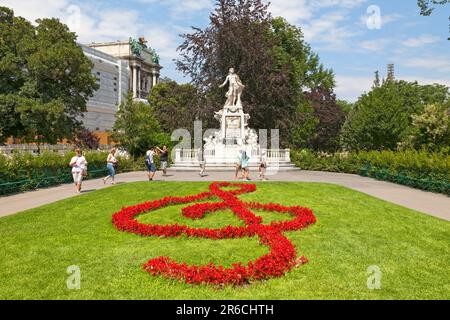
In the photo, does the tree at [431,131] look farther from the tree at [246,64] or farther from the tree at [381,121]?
the tree at [246,64]

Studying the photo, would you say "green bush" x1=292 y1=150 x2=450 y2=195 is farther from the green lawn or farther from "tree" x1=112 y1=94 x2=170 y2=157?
"tree" x1=112 y1=94 x2=170 y2=157

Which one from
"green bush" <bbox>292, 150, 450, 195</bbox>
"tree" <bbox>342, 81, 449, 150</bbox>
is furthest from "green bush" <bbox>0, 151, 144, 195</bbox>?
"tree" <bbox>342, 81, 449, 150</bbox>

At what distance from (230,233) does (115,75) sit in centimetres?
8096

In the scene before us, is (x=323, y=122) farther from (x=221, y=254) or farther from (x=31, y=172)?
(x=221, y=254)

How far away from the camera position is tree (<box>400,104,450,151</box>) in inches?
1312

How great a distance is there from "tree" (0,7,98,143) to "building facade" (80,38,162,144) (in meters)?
29.5

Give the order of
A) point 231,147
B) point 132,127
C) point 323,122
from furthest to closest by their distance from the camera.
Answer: point 323,122 < point 132,127 < point 231,147

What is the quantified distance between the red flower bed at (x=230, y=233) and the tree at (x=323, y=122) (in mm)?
42226

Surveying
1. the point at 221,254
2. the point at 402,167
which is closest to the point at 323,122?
the point at 402,167

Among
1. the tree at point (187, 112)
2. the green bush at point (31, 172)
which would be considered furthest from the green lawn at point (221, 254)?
the tree at point (187, 112)

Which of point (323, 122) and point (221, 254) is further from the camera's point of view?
point (323, 122)

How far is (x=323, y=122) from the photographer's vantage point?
59.3 metres

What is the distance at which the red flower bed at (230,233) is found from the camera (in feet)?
19.0
